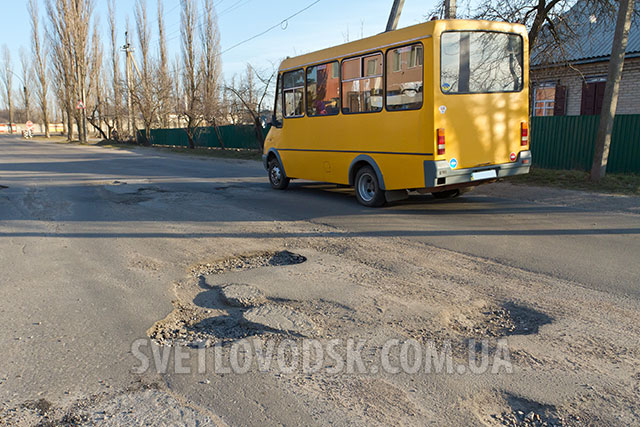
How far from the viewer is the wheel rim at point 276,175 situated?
12.6 metres

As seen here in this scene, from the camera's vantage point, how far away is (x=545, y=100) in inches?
870

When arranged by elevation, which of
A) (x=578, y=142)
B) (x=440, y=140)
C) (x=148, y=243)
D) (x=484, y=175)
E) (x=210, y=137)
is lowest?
(x=148, y=243)

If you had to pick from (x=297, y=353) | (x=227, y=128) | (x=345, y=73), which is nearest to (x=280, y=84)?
(x=345, y=73)

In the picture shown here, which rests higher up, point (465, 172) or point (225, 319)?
point (465, 172)

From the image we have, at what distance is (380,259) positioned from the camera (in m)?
5.96

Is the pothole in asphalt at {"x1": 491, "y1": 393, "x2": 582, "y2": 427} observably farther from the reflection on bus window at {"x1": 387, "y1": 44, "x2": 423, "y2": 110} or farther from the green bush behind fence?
the green bush behind fence

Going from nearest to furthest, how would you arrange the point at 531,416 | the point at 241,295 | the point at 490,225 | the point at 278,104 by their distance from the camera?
the point at 531,416 < the point at 241,295 < the point at 490,225 < the point at 278,104

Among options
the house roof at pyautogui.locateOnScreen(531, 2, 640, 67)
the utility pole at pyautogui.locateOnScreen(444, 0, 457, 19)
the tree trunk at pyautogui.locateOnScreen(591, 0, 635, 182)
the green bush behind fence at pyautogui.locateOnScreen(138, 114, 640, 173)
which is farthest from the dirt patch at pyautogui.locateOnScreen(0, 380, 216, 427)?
the green bush behind fence at pyautogui.locateOnScreen(138, 114, 640, 173)

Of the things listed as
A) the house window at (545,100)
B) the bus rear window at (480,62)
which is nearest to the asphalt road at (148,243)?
the bus rear window at (480,62)

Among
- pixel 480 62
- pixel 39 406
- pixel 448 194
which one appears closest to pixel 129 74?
pixel 448 194

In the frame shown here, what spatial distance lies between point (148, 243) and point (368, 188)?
14.6 feet

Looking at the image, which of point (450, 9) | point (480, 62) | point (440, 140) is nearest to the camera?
point (440, 140)

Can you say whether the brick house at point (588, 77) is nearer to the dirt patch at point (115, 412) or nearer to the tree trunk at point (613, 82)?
the tree trunk at point (613, 82)

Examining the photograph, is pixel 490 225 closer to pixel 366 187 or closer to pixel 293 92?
pixel 366 187
